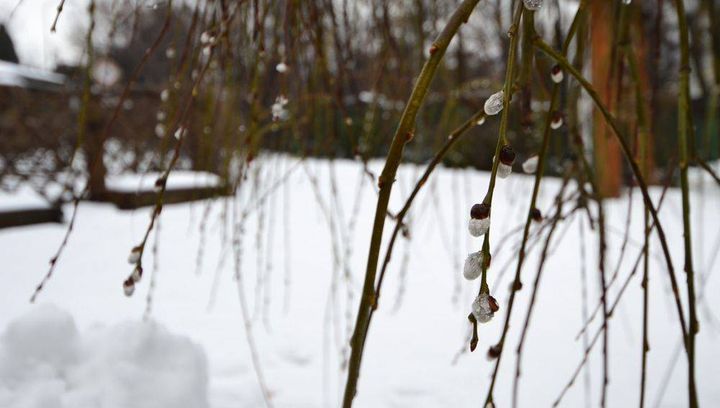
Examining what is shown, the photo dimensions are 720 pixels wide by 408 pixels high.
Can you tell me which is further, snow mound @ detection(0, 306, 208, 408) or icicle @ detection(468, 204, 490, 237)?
snow mound @ detection(0, 306, 208, 408)

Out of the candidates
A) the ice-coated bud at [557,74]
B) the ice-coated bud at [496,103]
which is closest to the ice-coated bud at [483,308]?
the ice-coated bud at [496,103]

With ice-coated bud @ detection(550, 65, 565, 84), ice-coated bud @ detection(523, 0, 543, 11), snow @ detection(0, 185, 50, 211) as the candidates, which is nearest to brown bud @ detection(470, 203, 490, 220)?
ice-coated bud @ detection(523, 0, 543, 11)

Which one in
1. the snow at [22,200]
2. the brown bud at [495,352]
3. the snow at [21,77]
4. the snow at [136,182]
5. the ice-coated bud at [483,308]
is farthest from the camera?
the snow at [136,182]

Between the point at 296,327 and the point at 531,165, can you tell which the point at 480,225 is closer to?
the point at 531,165

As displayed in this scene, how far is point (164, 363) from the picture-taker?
97 centimetres

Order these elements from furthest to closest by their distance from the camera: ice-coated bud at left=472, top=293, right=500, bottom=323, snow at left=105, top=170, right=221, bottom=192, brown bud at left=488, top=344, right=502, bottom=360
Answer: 1. snow at left=105, top=170, right=221, bottom=192
2. brown bud at left=488, top=344, right=502, bottom=360
3. ice-coated bud at left=472, top=293, right=500, bottom=323

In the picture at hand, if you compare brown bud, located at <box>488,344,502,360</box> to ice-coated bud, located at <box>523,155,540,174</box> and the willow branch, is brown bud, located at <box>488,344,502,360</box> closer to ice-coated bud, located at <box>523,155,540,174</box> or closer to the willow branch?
the willow branch

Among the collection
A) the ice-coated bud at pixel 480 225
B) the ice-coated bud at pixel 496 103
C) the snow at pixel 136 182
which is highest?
the ice-coated bud at pixel 496 103

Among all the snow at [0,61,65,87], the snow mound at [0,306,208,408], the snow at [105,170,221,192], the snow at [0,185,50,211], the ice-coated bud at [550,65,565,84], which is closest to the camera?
the ice-coated bud at [550,65,565,84]

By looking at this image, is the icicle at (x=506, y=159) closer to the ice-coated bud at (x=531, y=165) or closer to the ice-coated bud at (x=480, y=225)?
the ice-coated bud at (x=480, y=225)

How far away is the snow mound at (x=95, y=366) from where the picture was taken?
0.85 meters

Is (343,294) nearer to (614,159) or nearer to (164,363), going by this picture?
(164,363)

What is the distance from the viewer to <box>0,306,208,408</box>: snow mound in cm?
85

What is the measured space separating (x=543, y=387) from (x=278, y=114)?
2.82 feet
